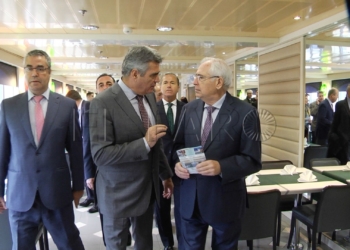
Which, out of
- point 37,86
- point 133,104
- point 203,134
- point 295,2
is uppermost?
point 295,2

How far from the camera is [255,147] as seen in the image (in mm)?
1699

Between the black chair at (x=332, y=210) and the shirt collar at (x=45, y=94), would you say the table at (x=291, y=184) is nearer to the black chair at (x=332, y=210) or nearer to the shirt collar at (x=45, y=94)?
the black chair at (x=332, y=210)

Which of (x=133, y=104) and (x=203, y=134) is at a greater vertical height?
(x=133, y=104)

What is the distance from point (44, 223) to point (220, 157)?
1.25 m

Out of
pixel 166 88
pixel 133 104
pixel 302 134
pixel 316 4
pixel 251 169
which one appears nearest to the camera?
pixel 133 104

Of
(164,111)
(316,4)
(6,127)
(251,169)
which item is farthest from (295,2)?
(6,127)

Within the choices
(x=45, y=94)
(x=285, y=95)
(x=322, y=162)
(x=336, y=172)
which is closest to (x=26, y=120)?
(x=45, y=94)

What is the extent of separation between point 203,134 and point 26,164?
1.12m

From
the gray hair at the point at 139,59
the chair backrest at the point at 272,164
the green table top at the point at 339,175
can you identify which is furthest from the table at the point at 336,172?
the gray hair at the point at 139,59

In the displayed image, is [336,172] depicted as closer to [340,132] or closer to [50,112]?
[340,132]

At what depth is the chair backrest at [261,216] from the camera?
2391mm

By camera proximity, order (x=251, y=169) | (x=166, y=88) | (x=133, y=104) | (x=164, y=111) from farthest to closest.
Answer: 1. (x=166, y=88)
2. (x=164, y=111)
3. (x=251, y=169)
4. (x=133, y=104)

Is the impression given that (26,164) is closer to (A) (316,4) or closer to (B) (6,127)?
(B) (6,127)

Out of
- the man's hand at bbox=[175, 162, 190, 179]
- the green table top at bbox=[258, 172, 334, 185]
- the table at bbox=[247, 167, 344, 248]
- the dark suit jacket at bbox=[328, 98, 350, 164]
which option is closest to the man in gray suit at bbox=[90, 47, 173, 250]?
the man's hand at bbox=[175, 162, 190, 179]
